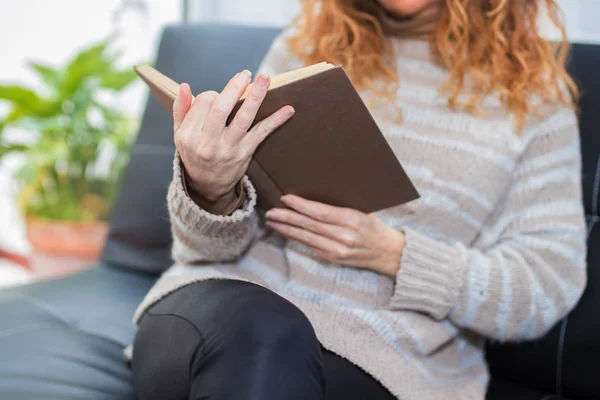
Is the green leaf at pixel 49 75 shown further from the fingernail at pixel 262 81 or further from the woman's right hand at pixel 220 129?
the fingernail at pixel 262 81

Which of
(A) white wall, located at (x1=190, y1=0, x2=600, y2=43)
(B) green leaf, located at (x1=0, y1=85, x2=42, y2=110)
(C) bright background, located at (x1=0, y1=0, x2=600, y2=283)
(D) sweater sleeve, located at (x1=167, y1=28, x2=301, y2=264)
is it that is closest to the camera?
(D) sweater sleeve, located at (x1=167, y1=28, x2=301, y2=264)

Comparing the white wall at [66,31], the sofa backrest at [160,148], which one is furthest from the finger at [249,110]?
the white wall at [66,31]

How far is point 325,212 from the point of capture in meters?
0.88

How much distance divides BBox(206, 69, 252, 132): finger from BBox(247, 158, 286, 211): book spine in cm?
12

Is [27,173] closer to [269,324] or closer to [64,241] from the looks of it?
[64,241]

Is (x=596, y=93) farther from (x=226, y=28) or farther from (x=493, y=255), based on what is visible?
(x=226, y=28)

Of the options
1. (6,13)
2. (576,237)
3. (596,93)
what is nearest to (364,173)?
(576,237)

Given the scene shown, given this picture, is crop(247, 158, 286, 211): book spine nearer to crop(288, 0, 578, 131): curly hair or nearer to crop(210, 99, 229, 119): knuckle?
crop(210, 99, 229, 119): knuckle

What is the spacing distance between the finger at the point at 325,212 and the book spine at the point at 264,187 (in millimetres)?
13

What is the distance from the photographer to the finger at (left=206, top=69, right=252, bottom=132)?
0.71 metres

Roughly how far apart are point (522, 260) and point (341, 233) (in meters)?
0.27

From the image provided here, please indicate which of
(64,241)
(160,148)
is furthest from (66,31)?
(160,148)

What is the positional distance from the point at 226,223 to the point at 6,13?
7.36 feet

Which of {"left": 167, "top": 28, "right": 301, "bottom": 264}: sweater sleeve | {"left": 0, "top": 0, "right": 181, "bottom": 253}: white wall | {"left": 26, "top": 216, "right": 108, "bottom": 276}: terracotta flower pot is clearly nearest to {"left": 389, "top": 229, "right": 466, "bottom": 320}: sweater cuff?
{"left": 167, "top": 28, "right": 301, "bottom": 264}: sweater sleeve
